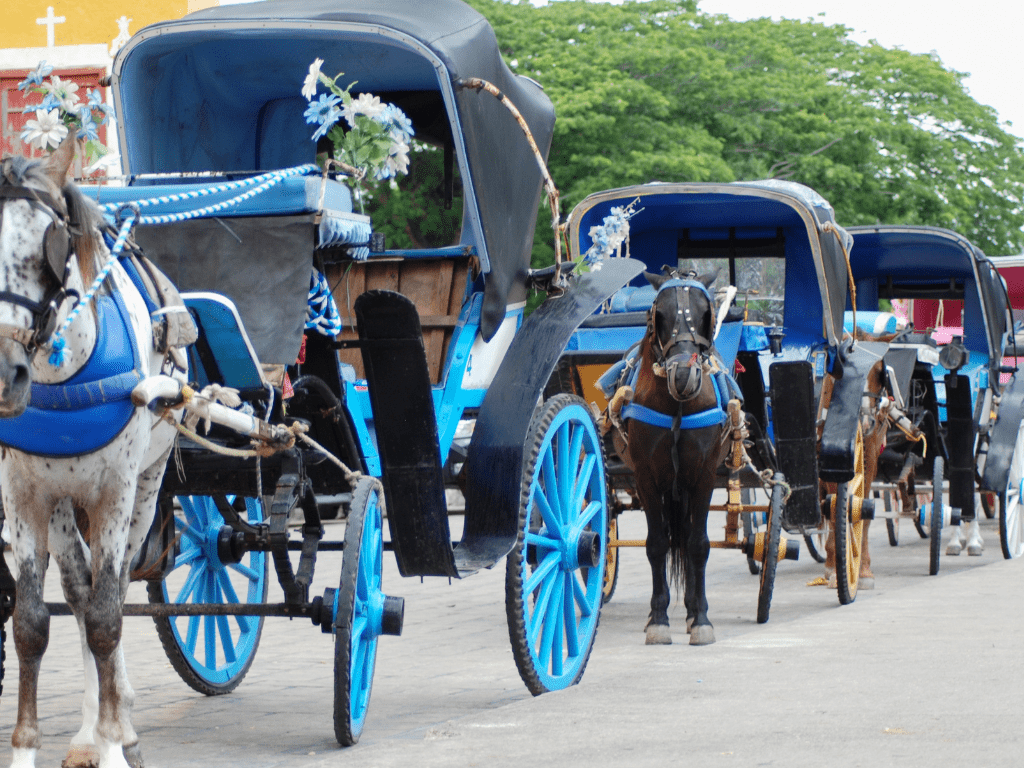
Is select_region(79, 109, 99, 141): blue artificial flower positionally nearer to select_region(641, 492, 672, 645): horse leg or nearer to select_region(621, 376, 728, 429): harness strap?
select_region(621, 376, 728, 429): harness strap

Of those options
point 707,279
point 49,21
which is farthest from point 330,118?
point 49,21

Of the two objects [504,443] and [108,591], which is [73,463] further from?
[504,443]

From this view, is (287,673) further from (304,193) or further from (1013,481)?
(1013,481)

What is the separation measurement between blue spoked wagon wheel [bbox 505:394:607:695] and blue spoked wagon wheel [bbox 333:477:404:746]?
2.20 feet

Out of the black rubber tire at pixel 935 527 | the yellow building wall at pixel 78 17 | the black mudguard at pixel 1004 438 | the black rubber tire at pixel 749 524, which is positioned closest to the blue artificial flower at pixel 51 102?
the black rubber tire at pixel 749 524

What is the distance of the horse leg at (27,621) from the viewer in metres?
4.36

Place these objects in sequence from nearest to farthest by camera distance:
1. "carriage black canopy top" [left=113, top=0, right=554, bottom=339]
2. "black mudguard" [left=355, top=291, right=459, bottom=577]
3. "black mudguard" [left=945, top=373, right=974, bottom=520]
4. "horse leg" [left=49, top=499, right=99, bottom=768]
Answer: "horse leg" [left=49, top=499, right=99, bottom=768]
"black mudguard" [left=355, top=291, right=459, bottom=577]
"carriage black canopy top" [left=113, top=0, right=554, bottom=339]
"black mudguard" [left=945, top=373, right=974, bottom=520]

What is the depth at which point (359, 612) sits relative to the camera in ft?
16.9

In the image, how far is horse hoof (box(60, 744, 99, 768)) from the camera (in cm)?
451

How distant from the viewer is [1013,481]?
1222cm

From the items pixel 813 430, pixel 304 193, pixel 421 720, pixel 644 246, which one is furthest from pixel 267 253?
pixel 644 246

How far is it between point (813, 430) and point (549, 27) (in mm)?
18238

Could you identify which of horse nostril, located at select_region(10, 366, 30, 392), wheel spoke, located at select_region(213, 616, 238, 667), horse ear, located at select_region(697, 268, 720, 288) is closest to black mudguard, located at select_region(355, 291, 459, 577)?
wheel spoke, located at select_region(213, 616, 238, 667)

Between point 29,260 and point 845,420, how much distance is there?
6.55 m
